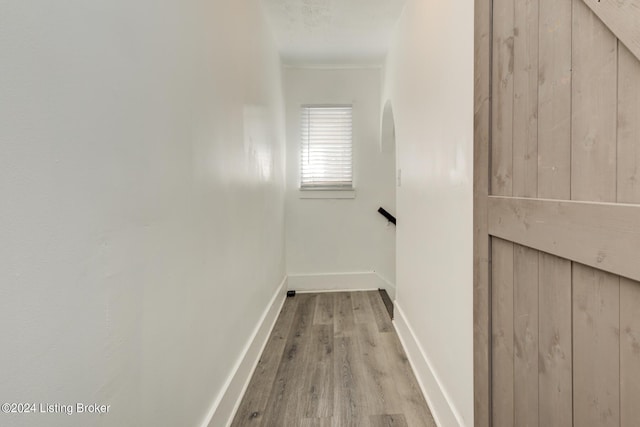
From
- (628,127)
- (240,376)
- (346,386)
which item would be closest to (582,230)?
(628,127)

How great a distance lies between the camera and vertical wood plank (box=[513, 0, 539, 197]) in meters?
0.75

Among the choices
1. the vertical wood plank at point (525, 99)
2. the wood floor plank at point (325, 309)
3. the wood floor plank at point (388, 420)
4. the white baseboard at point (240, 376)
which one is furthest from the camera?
the wood floor plank at point (325, 309)

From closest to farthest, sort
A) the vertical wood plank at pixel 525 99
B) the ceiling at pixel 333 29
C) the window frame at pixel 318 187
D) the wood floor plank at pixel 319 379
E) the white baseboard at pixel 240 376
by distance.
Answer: the vertical wood plank at pixel 525 99 < the white baseboard at pixel 240 376 < the wood floor plank at pixel 319 379 < the ceiling at pixel 333 29 < the window frame at pixel 318 187

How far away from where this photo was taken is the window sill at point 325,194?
341 centimetres

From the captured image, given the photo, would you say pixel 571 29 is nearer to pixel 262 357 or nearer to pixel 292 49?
pixel 262 357

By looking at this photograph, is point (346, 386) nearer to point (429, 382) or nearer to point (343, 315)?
point (429, 382)

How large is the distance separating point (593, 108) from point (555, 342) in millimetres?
515

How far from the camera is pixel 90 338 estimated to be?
0.64 meters

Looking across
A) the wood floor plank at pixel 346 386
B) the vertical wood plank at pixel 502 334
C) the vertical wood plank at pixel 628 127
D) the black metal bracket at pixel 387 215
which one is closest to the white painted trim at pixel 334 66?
the black metal bracket at pixel 387 215

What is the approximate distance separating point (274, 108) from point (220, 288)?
6.28 feet

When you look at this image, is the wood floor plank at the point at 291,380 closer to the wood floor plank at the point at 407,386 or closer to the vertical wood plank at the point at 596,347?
the wood floor plank at the point at 407,386

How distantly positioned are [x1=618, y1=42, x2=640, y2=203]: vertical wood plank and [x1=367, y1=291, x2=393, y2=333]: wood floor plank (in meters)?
2.15

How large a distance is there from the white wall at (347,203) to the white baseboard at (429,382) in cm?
125

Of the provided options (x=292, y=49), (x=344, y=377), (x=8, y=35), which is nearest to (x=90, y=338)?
(x=8, y=35)
